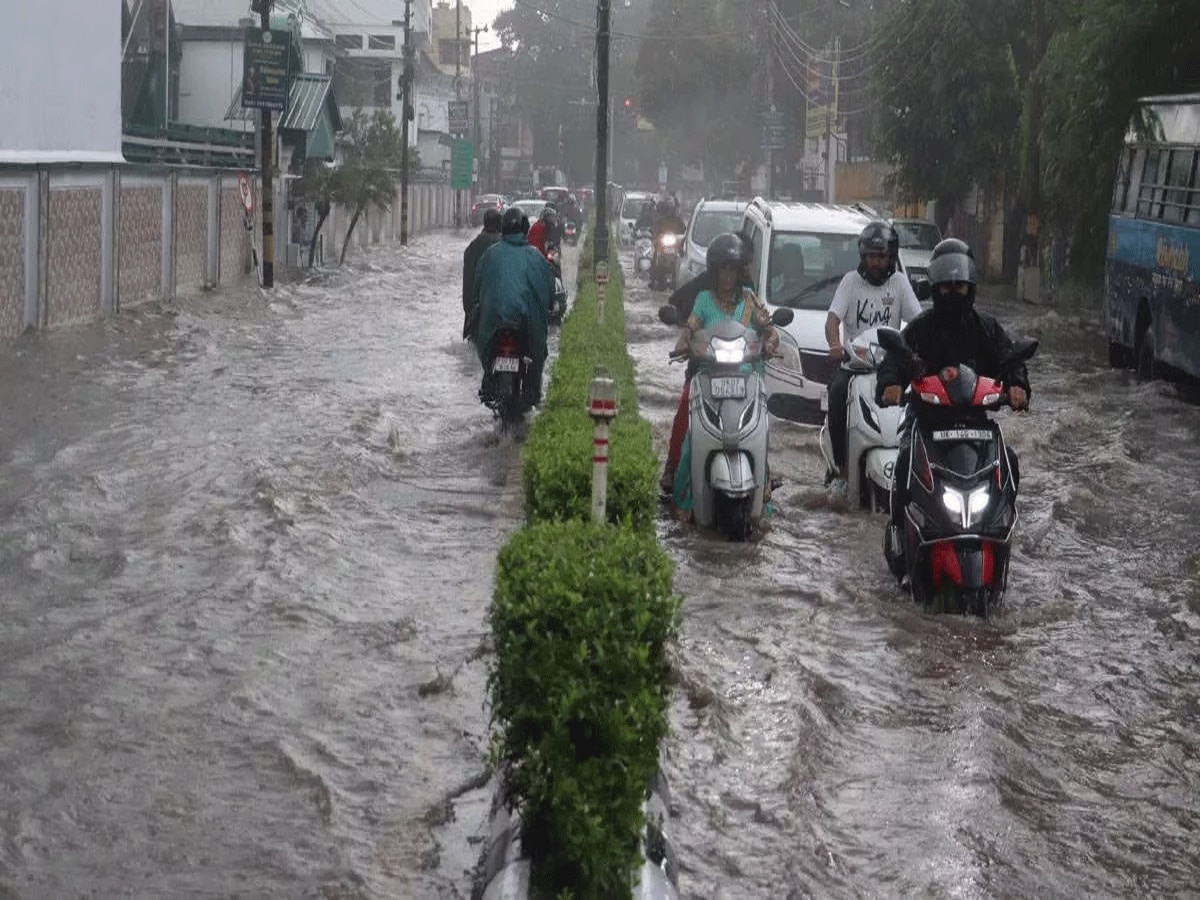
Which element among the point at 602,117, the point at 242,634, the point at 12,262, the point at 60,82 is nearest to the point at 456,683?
the point at 242,634

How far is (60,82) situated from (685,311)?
17400mm

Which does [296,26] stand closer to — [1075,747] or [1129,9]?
[1129,9]

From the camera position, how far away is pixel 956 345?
8969mm

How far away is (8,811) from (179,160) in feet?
94.7

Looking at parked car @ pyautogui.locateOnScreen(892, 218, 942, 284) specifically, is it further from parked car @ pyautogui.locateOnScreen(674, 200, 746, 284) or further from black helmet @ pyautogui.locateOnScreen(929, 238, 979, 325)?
black helmet @ pyautogui.locateOnScreen(929, 238, 979, 325)

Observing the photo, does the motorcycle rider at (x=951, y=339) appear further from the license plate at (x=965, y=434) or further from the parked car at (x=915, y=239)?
the parked car at (x=915, y=239)

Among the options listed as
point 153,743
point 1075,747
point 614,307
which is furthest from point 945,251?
point 614,307

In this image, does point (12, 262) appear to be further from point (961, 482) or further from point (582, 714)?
point (582, 714)

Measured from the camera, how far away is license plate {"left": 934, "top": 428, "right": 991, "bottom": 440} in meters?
8.59

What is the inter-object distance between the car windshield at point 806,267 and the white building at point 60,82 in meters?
11.4

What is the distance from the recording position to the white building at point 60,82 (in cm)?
2459

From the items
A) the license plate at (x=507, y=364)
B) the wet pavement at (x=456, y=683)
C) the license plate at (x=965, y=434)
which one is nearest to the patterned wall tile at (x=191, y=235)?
the wet pavement at (x=456, y=683)

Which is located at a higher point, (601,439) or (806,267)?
(806,267)

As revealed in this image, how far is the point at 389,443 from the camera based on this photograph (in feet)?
48.8
